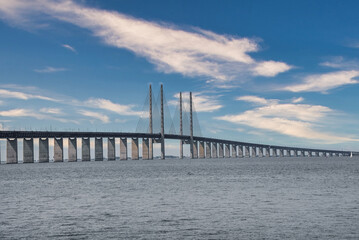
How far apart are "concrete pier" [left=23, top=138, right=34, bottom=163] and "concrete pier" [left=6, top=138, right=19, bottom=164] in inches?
118

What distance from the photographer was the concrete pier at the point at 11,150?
14188 cm

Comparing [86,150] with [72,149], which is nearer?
[72,149]

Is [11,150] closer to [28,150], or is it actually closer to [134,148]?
[28,150]

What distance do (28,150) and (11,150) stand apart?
5.76m

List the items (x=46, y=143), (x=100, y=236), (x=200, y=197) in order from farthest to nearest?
(x=46, y=143), (x=200, y=197), (x=100, y=236)

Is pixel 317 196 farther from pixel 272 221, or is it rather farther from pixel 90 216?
pixel 90 216

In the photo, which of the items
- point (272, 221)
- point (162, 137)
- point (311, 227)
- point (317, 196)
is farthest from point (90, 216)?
point (162, 137)

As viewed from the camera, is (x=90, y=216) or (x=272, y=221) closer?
(x=272, y=221)

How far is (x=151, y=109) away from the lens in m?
192

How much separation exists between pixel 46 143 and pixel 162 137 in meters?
51.1

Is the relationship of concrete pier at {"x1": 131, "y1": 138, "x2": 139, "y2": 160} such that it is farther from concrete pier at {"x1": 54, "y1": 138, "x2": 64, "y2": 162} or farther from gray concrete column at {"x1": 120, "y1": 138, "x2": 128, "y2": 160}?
concrete pier at {"x1": 54, "y1": 138, "x2": 64, "y2": 162}

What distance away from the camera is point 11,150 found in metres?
145

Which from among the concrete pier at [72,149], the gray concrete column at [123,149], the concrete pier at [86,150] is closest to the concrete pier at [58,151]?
the concrete pier at [72,149]

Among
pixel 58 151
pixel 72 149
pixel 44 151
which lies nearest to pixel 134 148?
pixel 72 149
